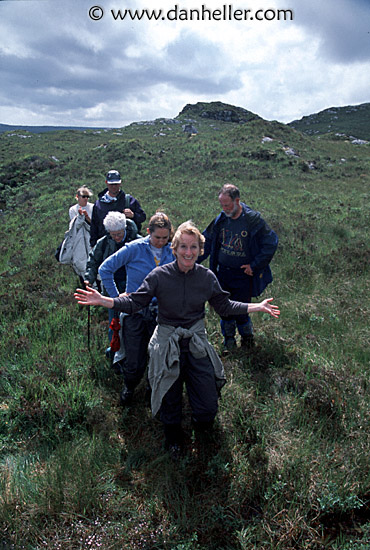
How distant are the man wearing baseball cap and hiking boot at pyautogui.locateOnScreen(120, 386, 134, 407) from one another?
2.66m

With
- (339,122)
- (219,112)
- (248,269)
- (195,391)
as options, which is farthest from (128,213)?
(339,122)

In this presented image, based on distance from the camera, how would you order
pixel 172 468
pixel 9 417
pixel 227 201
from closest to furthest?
pixel 172 468
pixel 9 417
pixel 227 201

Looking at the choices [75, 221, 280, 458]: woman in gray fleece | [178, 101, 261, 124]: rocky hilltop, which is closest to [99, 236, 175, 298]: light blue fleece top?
[75, 221, 280, 458]: woman in gray fleece

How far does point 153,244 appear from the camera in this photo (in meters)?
3.66

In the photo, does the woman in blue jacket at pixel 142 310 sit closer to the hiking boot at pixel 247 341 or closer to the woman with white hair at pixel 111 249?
the woman with white hair at pixel 111 249

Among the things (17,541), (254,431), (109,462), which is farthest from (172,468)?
(17,541)

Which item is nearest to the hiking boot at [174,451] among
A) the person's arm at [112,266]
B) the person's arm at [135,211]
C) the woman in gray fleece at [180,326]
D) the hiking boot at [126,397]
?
the woman in gray fleece at [180,326]

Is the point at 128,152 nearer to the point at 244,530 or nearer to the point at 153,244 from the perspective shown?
the point at 153,244

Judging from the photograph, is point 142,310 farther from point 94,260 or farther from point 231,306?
point 94,260

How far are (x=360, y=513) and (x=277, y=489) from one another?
66 cm

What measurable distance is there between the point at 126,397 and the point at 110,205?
3241mm

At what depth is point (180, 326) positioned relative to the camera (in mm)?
3146

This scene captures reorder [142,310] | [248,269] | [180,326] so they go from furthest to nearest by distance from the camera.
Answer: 1. [248,269]
2. [142,310]
3. [180,326]

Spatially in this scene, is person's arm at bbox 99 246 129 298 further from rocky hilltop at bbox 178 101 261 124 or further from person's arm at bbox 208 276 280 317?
rocky hilltop at bbox 178 101 261 124
